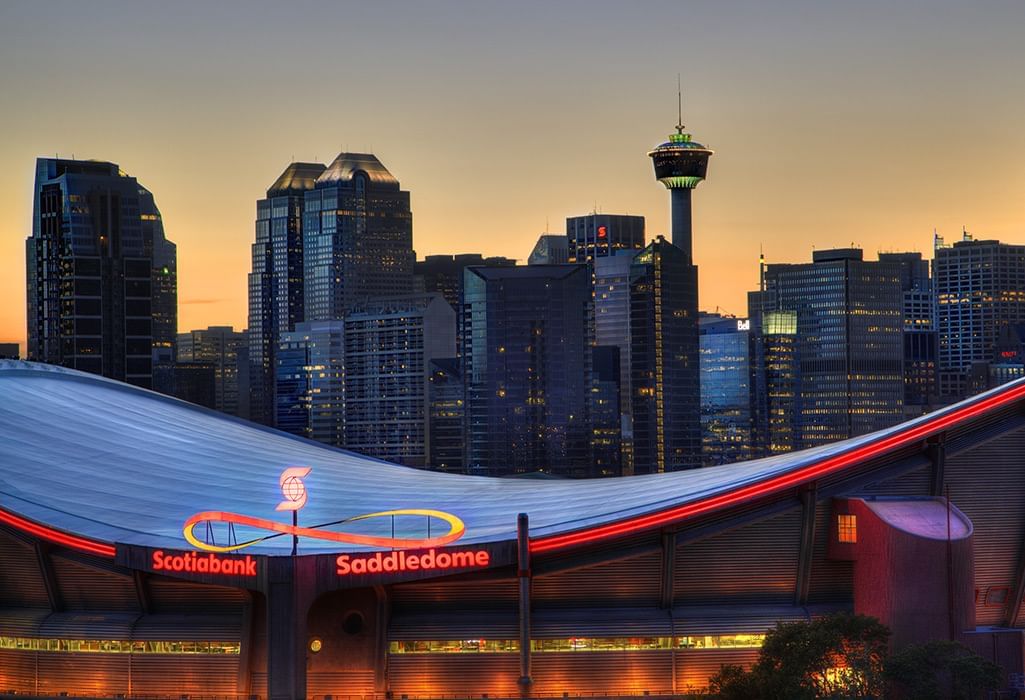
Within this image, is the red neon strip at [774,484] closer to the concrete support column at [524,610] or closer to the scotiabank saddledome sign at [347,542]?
the concrete support column at [524,610]

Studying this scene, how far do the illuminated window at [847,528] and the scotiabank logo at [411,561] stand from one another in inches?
569

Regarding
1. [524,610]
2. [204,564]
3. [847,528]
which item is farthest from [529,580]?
[847,528]

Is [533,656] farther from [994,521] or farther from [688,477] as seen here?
[994,521]

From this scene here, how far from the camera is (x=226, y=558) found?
64188 mm

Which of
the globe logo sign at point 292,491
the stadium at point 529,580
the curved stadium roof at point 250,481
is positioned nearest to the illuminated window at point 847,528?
the stadium at point 529,580

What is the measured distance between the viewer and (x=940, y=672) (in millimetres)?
62344

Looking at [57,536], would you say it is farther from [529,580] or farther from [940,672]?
[940,672]

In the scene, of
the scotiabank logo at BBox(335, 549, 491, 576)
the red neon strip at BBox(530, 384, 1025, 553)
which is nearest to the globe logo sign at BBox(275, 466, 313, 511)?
the scotiabank logo at BBox(335, 549, 491, 576)

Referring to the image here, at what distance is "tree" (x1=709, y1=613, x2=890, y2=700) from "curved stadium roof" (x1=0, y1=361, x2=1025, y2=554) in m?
6.20

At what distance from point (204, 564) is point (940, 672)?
91.9ft

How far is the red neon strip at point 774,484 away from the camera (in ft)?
214

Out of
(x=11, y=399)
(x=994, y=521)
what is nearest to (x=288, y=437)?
(x=11, y=399)

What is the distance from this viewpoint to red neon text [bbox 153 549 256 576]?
63.8 m

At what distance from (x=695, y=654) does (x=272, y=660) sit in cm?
1676
